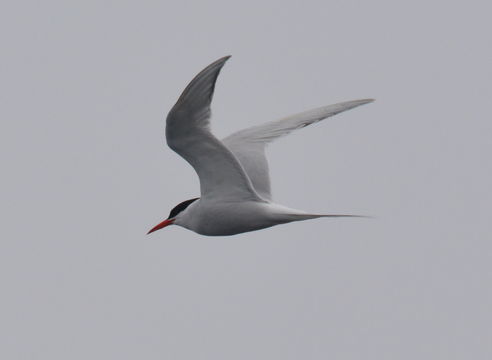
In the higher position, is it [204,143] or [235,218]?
[204,143]

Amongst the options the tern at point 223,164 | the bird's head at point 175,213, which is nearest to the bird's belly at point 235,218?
the tern at point 223,164

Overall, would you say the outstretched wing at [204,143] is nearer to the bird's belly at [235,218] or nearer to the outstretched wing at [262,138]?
the bird's belly at [235,218]

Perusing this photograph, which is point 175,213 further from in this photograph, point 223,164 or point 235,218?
point 223,164

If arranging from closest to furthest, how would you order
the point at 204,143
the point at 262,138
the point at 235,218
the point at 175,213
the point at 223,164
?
the point at 204,143 → the point at 223,164 → the point at 235,218 → the point at 175,213 → the point at 262,138

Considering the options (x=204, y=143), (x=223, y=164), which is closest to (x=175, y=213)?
(x=223, y=164)

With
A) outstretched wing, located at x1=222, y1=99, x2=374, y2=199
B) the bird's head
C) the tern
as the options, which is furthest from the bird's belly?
outstretched wing, located at x1=222, y1=99, x2=374, y2=199

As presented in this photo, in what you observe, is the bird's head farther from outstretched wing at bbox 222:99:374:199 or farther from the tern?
outstretched wing at bbox 222:99:374:199

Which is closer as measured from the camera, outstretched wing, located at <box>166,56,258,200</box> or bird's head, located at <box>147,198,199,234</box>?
outstretched wing, located at <box>166,56,258,200</box>
